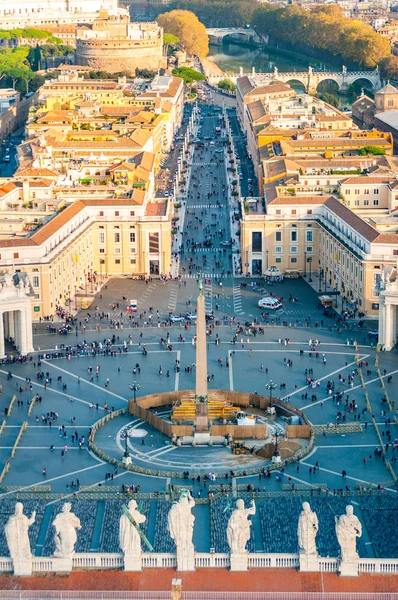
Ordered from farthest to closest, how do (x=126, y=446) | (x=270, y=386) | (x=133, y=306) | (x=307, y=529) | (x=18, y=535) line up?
1. (x=133, y=306)
2. (x=270, y=386)
3. (x=126, y=446)
4. (x=18, y=535)
5. (x=307, y=529)

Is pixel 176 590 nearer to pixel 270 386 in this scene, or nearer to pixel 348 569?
pixel 348 569

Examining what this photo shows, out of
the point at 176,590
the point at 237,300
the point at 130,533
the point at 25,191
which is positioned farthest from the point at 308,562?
the point at 25,191

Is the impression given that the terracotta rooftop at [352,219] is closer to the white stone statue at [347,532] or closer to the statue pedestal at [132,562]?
the white stone statue at [347,532]

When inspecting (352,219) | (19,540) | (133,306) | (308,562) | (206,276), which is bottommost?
(206,276)

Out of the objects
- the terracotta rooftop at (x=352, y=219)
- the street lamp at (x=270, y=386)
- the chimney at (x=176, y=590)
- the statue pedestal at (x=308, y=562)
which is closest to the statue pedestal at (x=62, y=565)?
the chimney at (x=176, y=590)

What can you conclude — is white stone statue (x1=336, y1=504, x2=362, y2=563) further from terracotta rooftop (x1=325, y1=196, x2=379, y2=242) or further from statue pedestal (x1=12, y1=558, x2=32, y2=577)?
terracotta rooftop (x1=325, y1=196, x2=379, y2=242)

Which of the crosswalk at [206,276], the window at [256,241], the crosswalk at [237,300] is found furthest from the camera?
the window at [256,241]
